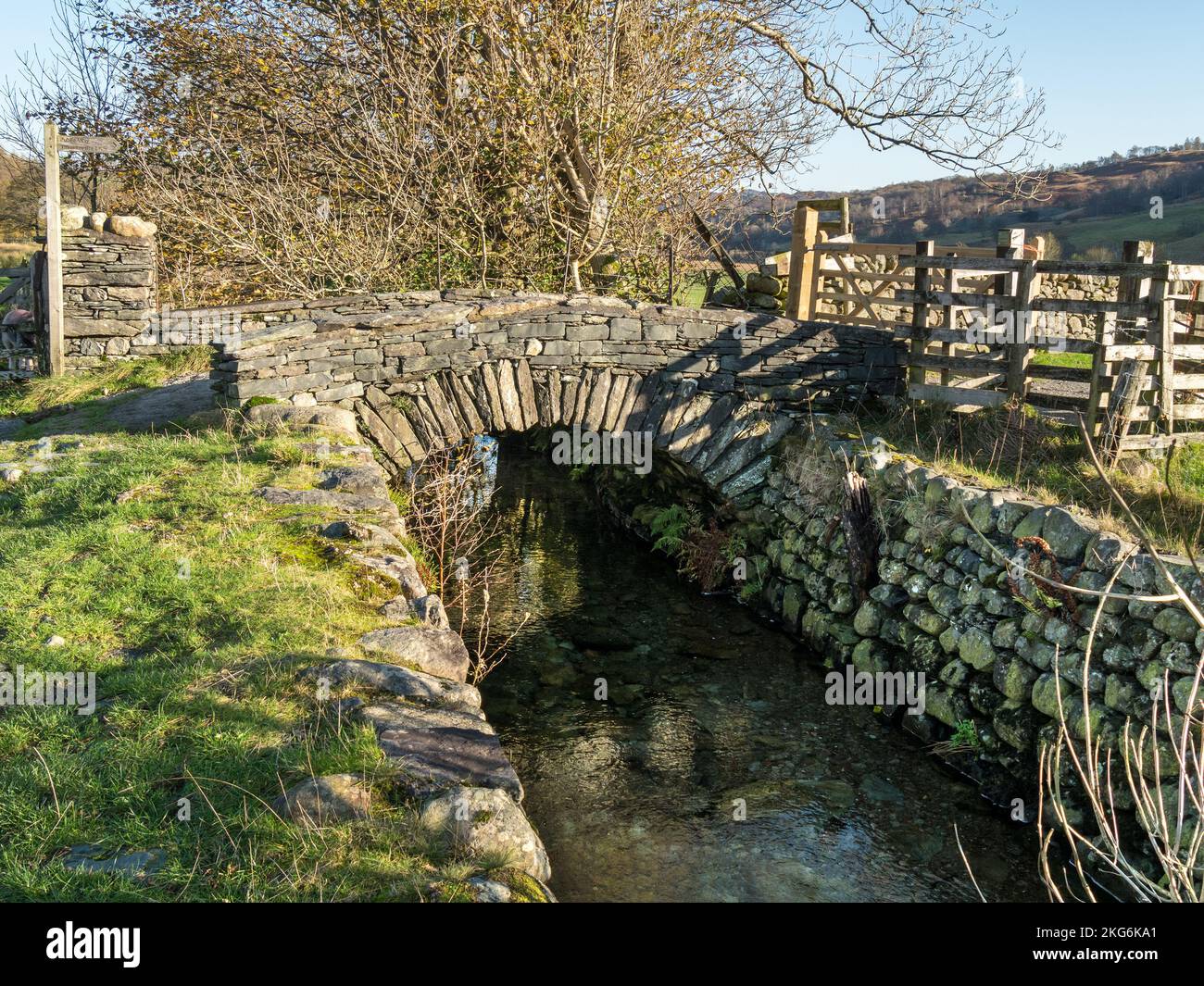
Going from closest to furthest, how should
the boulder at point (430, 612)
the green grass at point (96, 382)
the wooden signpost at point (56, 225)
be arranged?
the boulder at point (430, 612) < the green grass at point (96, 382) < the wooden signpost at point (56, 225)

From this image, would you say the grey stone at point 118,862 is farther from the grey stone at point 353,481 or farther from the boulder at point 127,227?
the boulder at point 127,227

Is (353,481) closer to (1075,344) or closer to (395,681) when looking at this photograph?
(395,681)

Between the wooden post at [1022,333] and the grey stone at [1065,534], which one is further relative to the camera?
the wooden post at [1022,333]

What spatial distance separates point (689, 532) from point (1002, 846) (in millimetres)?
5963

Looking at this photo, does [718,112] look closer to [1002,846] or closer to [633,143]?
[633,143]

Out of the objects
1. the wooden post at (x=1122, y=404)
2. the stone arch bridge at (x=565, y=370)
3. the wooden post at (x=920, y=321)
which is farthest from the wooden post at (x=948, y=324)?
the wooden post at (x=1122, y=404)

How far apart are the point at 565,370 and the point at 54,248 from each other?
6773 millimetres

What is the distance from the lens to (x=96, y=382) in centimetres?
1212

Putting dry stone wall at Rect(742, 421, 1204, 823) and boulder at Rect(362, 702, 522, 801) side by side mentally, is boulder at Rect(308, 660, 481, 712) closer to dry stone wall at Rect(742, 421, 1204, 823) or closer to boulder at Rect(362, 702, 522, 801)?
boulder at Rect(362, 702, 522, 801)

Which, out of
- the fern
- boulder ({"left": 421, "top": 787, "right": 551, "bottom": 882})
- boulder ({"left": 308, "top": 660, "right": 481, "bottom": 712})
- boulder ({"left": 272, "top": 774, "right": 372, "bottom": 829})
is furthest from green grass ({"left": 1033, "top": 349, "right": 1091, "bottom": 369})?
boulder ({"left": 272, "top": 774, "right": 372, "bottom": 829})

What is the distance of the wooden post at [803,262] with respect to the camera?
1316 centimetres

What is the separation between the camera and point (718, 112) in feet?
47.5

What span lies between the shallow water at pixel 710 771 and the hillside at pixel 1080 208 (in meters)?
27.4

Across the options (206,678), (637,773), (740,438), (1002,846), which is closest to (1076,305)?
(740,438)
